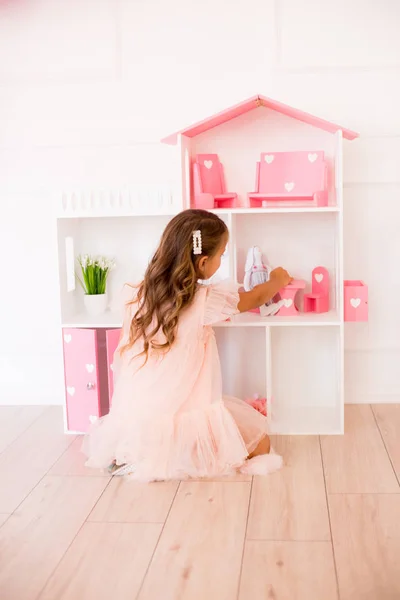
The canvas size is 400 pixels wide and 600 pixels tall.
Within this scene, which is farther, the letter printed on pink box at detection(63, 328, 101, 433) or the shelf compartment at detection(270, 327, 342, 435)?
the shelf compartment at detection(270, 327, 342, 435)

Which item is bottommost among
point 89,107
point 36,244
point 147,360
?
point 147,360

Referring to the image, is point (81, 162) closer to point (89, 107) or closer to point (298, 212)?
point (89, 107)

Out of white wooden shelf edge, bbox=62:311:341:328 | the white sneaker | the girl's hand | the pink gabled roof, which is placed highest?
the pink gabled roof

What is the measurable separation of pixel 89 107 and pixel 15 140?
0.39 metres

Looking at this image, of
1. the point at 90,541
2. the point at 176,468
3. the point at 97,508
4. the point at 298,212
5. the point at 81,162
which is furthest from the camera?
the point at 81,162

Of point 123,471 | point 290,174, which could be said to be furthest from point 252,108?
point 123,471

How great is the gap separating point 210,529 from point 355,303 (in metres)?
1.28

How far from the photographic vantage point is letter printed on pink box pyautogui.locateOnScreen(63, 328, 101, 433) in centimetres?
325

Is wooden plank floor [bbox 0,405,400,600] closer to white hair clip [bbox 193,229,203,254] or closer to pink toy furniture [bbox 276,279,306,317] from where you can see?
pink toy furniture [bbox 276,279,306,317]

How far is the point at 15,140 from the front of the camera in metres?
3.58

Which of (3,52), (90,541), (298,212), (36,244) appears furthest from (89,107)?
(90,541)

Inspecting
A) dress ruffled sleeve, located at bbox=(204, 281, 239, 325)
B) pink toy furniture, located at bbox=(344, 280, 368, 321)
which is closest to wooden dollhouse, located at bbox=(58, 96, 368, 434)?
pink toy furniture, located at bbox=(344, 280, 368, 321)

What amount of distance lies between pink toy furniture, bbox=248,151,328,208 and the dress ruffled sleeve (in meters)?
0.57

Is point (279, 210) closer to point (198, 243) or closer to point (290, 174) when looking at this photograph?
point (290, 174)
